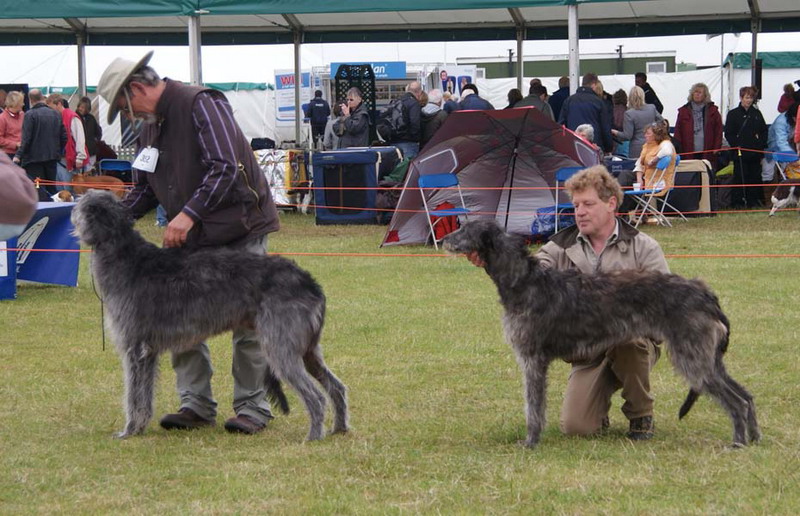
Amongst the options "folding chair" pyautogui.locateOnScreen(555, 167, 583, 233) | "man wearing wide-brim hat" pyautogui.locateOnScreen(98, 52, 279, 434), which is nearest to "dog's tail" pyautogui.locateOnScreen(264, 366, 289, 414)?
"man wearing wide-brim hat" pyautogui.locateOnScreen(98, 52, 279, 434)

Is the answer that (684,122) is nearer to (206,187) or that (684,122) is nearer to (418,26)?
(418,26)

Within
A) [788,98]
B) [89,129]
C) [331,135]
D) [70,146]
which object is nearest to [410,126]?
[331,135]

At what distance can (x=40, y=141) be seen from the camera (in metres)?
14.9

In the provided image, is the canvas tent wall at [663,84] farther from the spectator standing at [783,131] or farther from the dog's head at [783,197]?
the dog's head at [783,197]

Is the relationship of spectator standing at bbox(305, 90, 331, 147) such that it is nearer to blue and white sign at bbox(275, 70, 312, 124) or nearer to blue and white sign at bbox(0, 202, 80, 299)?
blue and white sign at bbox(275, 70, 312, 124)

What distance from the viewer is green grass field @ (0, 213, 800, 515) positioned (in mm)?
4105

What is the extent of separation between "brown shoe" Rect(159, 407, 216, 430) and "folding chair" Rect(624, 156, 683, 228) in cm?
935

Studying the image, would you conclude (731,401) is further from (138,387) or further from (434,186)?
(434,186)

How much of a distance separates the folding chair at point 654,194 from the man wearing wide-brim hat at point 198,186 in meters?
9.21

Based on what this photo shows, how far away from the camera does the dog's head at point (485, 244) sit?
480 centimetres

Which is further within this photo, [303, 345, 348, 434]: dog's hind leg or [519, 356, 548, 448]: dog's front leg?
[303, 345, 348, 434]: dog's hind leg

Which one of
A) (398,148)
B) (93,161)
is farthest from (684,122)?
(93,161)

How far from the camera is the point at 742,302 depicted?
28.9 feet

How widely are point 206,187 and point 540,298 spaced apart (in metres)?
1.68
